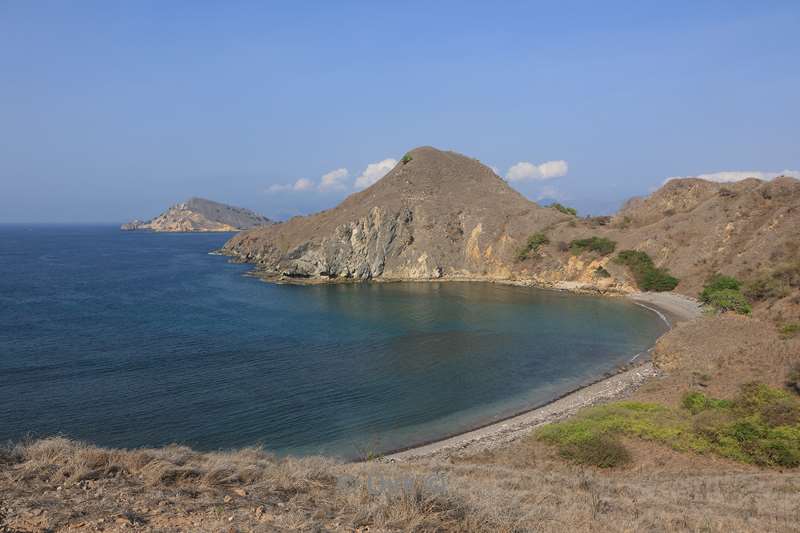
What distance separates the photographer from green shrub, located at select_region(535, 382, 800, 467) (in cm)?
1798

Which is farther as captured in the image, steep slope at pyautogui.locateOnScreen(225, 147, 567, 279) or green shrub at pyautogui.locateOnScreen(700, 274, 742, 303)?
steep slope at pyautogui.locateOnScreen(225, 147, 567, 279)

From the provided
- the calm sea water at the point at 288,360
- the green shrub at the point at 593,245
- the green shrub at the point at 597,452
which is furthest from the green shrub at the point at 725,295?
the green shrub at the point at 597,452

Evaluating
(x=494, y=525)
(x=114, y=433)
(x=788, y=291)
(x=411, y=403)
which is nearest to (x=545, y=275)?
(x=788, y=291)

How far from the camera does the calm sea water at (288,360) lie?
2480cm

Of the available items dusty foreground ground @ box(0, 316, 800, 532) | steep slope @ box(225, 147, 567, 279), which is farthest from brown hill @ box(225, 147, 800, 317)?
dusty foreground ground @ box(0, 316, 800, 532)

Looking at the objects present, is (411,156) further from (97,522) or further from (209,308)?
(97,522)

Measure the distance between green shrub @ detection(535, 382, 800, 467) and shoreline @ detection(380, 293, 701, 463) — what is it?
229cm

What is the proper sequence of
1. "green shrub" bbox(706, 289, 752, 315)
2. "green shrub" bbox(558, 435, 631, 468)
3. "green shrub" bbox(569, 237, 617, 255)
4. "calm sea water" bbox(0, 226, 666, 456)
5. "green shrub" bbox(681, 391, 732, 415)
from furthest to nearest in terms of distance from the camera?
"green shrub" bbox(569, 237, 617, 255) < "green shrub" bbox(706, 289, 752, 315) < "calm sea water" bbox(0, 226, 666, 456) < "green shrub" bbox(681, 391, 732, 415) < "green shrub" bbox(558, 435, 631, 468)

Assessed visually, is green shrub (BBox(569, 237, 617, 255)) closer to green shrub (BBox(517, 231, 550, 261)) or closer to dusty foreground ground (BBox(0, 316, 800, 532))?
→ green shrub (BBox(517, 231, 550, 261))

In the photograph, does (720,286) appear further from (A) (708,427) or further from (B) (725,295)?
(A) (708,427)

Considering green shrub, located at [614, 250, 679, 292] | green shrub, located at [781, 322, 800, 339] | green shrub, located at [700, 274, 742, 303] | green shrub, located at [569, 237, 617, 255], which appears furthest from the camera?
green shrub, located at [569, 237, 617, 255]

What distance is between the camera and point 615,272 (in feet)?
222

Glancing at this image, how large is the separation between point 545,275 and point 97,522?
2810 inches

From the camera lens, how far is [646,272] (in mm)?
65125
